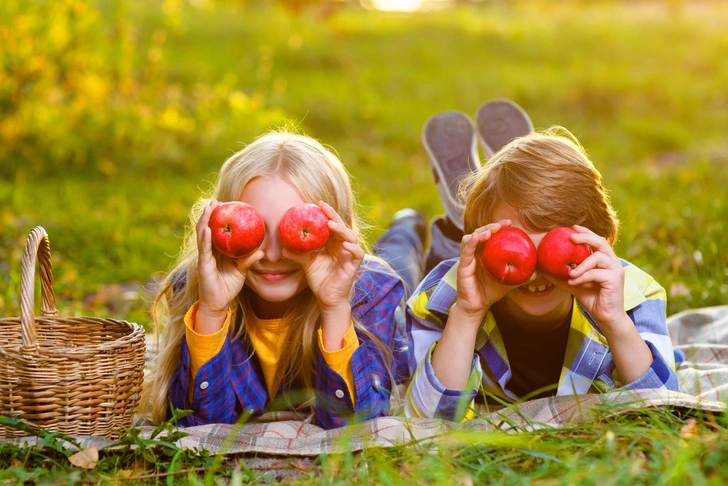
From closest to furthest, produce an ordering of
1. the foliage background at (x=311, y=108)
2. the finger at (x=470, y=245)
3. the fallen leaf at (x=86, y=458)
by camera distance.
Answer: the fallen leaf at (x=86, y=458) → the finger at (x=470, y=245) → the foliage background at (x=311, y=108)

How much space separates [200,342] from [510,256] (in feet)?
3.32

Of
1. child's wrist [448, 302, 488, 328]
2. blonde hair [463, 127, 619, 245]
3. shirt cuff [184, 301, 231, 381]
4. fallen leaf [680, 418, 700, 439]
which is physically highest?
blonde hair [463, 127, 619, 245]

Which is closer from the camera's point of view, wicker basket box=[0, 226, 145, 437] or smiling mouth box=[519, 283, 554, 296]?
wicker basket box=[0, 226, 145, 437]

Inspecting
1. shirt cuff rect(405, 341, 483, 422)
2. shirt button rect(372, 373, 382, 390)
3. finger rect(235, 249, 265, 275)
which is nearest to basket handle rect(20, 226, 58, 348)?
finger rect(235, 249, 265, 275)

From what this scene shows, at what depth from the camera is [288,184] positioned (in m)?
2.50

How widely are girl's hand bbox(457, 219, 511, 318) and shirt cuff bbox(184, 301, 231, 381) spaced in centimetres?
76

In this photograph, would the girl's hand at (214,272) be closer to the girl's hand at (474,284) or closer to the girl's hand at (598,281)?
the girl's hand at (474,284)

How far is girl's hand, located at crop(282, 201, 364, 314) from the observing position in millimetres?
2322

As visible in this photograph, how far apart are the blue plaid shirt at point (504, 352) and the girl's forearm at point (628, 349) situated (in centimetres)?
3

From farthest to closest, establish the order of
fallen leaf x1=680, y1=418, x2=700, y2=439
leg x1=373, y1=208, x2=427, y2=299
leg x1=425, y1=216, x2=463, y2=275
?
leg x1=373, y1=208, x2=427, y2=299 → leg x1=425, y1=216, x2=463, y2=275 → fallen leaf x1=680, y1=418, x2=700, y2=439

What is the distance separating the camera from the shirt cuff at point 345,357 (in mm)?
2402

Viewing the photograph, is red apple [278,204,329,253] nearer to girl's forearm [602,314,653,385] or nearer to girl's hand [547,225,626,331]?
girl's hand [547,225,626,331]

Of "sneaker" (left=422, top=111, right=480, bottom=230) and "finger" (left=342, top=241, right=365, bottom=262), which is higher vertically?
"sneaker" (left=422, top=111, right=480, bottom=230)

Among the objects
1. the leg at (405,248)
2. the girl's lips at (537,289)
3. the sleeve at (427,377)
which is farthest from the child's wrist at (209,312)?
the leg at (405,248)
